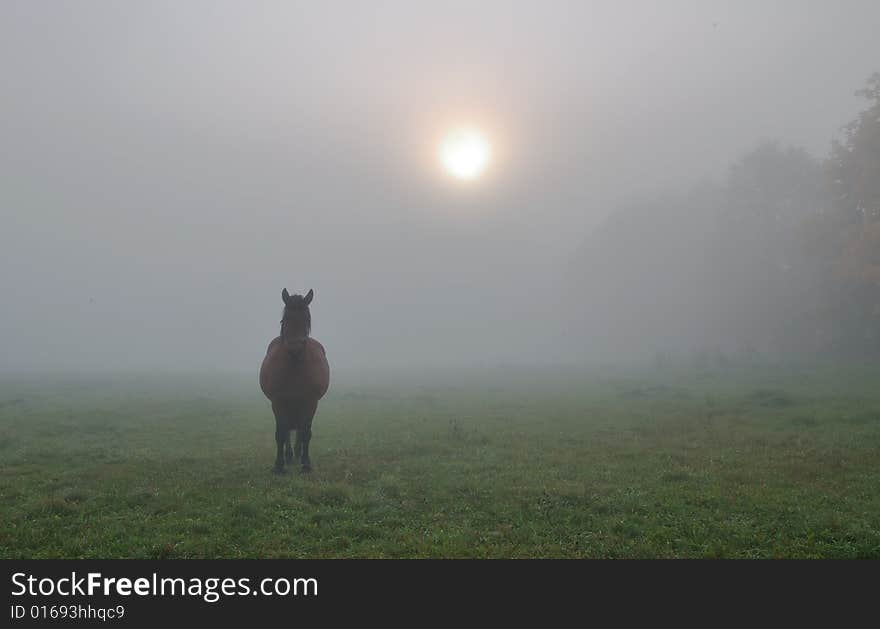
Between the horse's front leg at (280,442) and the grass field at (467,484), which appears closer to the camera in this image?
the grass field at (467,484)

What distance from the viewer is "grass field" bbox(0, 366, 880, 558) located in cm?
937

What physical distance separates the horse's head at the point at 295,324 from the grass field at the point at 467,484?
330 cm

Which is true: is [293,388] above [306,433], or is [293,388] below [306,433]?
above

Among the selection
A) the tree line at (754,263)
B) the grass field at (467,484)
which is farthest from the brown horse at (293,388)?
the tree line at (754,263)

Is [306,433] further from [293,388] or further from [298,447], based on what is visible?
[293,388]

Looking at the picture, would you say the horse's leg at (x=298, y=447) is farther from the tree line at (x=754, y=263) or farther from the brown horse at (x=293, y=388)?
the tree line at (x=754, y=263)

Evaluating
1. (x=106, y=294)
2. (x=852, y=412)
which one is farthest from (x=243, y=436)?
(x=106, y=294)

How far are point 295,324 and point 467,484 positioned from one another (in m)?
5.69

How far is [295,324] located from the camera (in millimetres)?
14406

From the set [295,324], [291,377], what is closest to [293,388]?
[291,377]

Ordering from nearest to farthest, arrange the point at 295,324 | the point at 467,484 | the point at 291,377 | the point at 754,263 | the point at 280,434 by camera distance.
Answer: the point at 467,484
the point at 295,324
the point at 291,377
the point at 280,434
the point at 754,263

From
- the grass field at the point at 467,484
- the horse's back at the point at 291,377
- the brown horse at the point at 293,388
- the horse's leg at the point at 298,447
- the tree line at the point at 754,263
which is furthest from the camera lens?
the tree line at the point at 754,263

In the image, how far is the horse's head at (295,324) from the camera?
1425 cm

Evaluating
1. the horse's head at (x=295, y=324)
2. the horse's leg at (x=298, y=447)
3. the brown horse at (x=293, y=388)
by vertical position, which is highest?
the horse's head at (x=295, y=324)
